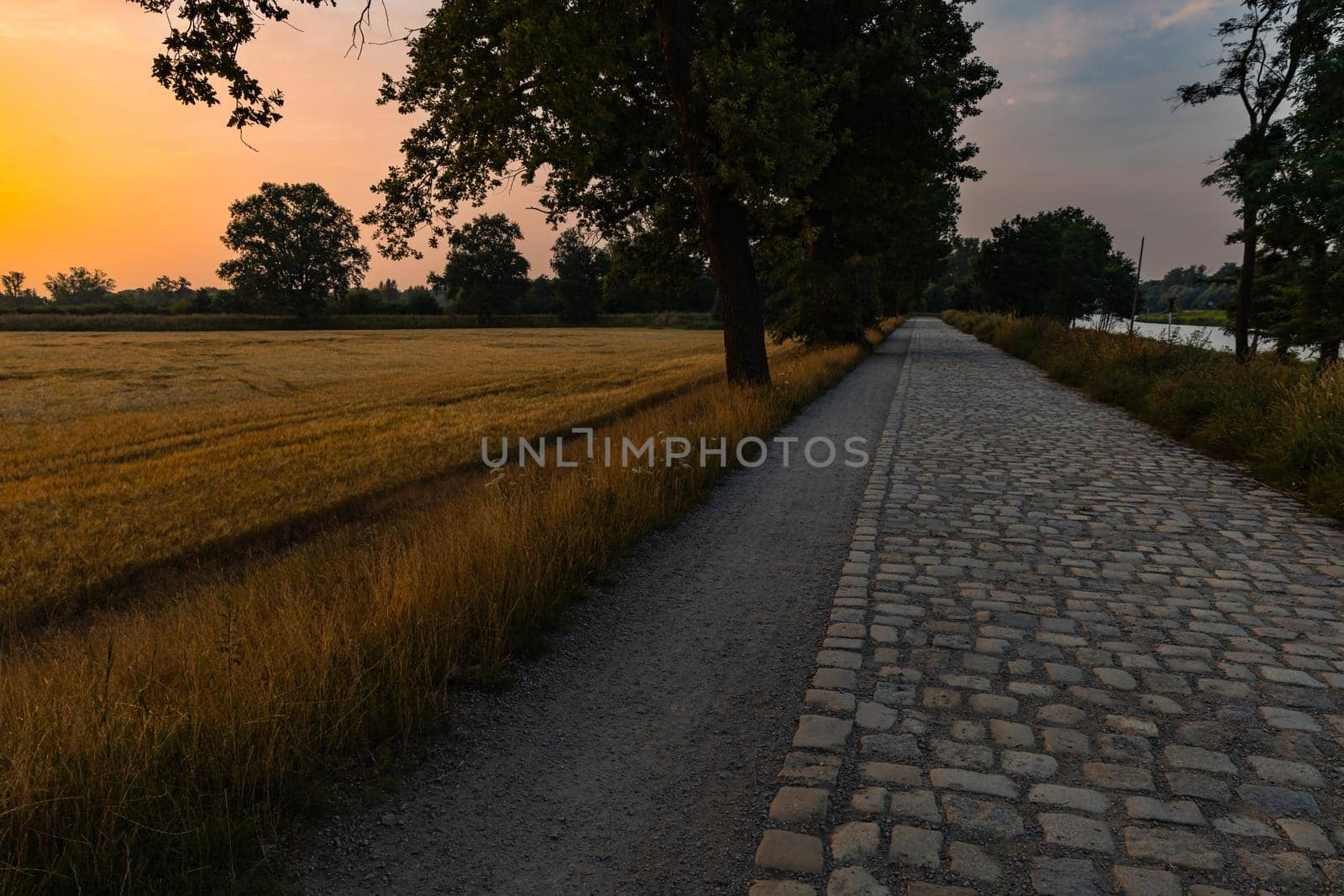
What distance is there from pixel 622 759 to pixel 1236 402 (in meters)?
11.1

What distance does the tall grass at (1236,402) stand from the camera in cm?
755

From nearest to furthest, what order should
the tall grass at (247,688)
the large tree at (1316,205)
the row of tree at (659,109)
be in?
the tall grass at (247,688)
the row of tree at (659,109)
the large tree at (1316,205)

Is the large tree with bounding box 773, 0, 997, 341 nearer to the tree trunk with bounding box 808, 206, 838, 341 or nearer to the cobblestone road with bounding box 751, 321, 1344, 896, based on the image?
the tree trunk with bounding box 808, 206, 838, 341

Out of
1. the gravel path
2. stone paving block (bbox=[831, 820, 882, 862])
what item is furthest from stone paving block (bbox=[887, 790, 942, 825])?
the gravel path

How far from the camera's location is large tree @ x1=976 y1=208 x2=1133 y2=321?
59.5 m

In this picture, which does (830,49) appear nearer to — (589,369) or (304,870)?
(589,369)

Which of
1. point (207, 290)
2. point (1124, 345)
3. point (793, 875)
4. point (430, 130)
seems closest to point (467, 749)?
point (793, 875)

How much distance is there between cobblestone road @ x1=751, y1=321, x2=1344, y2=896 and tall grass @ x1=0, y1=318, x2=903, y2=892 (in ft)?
6.03

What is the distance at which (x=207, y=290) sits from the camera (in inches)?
3083

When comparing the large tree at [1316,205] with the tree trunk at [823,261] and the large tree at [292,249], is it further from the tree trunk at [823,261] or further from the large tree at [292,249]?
the large tree at [292,249]

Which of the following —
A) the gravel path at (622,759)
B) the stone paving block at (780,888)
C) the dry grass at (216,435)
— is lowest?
the dry grass at (216,435)

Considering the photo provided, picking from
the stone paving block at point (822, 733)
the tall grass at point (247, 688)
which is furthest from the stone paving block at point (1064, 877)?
the tall grass at point (247, 688)

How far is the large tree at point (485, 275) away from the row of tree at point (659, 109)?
75.2 m

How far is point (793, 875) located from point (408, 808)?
1525 millimetres
